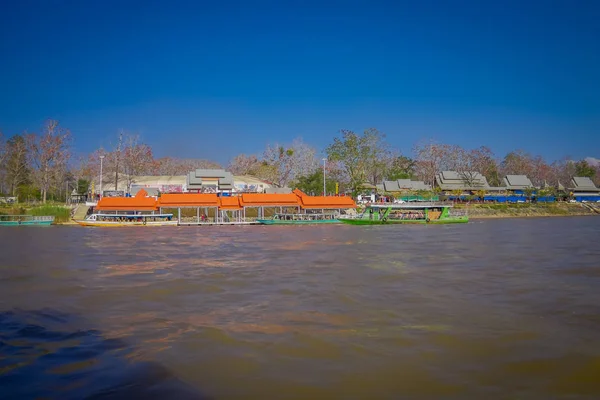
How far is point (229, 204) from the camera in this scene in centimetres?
4384

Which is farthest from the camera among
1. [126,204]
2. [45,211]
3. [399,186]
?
[399,186]

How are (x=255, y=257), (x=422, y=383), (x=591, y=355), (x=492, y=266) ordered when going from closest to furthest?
(x=422, y=383)
(x=591, y=355)
(x=492, y=266)
(x=255, y=257)

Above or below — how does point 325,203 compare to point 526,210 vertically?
above

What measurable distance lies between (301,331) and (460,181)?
6305cm

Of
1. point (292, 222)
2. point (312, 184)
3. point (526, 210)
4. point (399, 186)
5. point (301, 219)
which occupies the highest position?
point (312, 184)

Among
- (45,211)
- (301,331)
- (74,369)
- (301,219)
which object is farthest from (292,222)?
(74,369)

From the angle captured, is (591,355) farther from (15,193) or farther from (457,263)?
(15,193)

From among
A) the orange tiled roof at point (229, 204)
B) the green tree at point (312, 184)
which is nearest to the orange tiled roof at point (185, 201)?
the orange tiled roof at point (229, 204)

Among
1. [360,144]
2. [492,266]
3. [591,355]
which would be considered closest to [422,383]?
[591,355]

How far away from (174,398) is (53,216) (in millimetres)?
43752

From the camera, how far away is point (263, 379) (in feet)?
18.0

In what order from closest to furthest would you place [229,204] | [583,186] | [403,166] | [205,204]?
[205,204], [229,204], [583,186], [403,166]

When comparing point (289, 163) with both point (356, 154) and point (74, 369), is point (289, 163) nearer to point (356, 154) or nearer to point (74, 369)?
point (356, 154)

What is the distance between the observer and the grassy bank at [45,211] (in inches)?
1716
